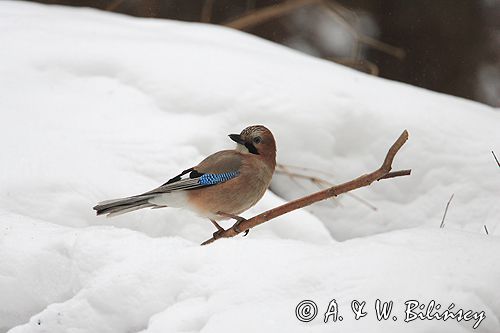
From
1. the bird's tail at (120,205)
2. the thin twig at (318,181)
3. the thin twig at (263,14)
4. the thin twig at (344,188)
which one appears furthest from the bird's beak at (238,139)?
the thin twig at (263,14)

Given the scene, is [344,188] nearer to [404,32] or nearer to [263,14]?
[263,14]

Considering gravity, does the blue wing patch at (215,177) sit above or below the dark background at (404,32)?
above

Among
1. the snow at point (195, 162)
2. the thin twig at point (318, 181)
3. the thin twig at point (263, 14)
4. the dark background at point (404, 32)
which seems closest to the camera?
the snow at point (195, 162)

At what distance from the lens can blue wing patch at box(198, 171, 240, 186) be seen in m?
3.15

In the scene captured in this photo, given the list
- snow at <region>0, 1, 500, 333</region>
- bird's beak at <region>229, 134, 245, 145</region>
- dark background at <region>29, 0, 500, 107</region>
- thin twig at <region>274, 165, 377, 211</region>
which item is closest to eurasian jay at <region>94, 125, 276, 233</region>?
bird's beak at <region>229, 134, 245, 145</region>

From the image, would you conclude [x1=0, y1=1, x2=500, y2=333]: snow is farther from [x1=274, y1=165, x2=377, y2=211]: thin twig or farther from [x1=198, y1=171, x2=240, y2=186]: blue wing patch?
[x1=198, y1=171, x2=240, y2=186]: blue wing patch

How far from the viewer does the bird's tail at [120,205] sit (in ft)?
9.34

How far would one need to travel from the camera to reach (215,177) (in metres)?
3.19

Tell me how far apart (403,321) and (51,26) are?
3.45m

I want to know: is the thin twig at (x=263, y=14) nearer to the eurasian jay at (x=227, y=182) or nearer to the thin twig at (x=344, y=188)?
the eurasian jay at (x=227, y=182)

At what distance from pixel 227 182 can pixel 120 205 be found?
0.47 meters

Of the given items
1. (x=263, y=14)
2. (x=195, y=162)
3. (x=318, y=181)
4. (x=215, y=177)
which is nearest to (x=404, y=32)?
Answer: (x=263, y=14)

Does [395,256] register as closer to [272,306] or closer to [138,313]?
[272,306]

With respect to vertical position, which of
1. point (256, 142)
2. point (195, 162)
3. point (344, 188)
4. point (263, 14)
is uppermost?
point (344, 188)
